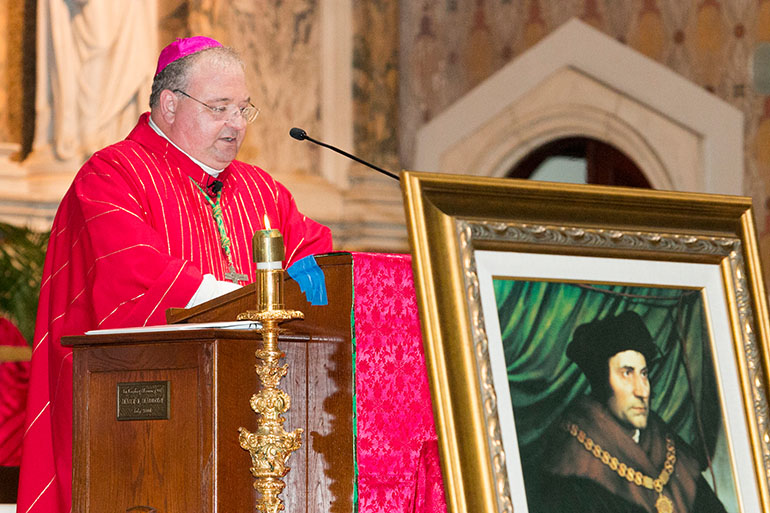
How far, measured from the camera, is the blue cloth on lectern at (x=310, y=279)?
251 cm

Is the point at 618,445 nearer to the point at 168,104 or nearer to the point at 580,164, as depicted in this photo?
the point at 168,104

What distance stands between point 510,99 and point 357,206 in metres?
1.53

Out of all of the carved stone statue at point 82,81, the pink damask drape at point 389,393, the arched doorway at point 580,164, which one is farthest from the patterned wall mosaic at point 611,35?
the pink damask drape at point 389,393

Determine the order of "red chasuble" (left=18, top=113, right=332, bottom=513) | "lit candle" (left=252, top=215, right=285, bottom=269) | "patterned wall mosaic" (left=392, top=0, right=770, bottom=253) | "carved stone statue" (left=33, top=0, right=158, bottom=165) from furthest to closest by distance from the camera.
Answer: "patterned wall mosaic" (left=392, top=0, right=770, bottom=253) → "carved stone statue" (left=33, top=0, right=158, bottom=165) → "red chasuble" (left=18, top=113, right=332, bottom=513) → "lit candle" (left=252, top=215, right=285, bottom=269)

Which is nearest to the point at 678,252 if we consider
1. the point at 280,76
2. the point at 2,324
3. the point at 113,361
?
the point at 113,361

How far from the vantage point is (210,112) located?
A: 140 inches

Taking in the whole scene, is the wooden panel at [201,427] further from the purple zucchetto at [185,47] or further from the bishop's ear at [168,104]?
the purple zucchetto at [185,47]

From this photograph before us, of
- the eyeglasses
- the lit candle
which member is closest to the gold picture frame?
the lit candle

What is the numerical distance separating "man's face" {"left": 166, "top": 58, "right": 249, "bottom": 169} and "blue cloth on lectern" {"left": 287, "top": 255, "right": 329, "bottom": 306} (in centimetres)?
111

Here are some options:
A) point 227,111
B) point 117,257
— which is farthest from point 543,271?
point 227,111

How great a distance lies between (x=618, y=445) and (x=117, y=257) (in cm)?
147

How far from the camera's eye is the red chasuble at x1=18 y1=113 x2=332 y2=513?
297 centimetres

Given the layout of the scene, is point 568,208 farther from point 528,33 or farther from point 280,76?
point 528,33

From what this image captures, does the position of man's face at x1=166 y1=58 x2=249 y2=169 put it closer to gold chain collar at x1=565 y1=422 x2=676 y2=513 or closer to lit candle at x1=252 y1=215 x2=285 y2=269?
lit candle at x1=252 y1=215 x2=285 y2=269
